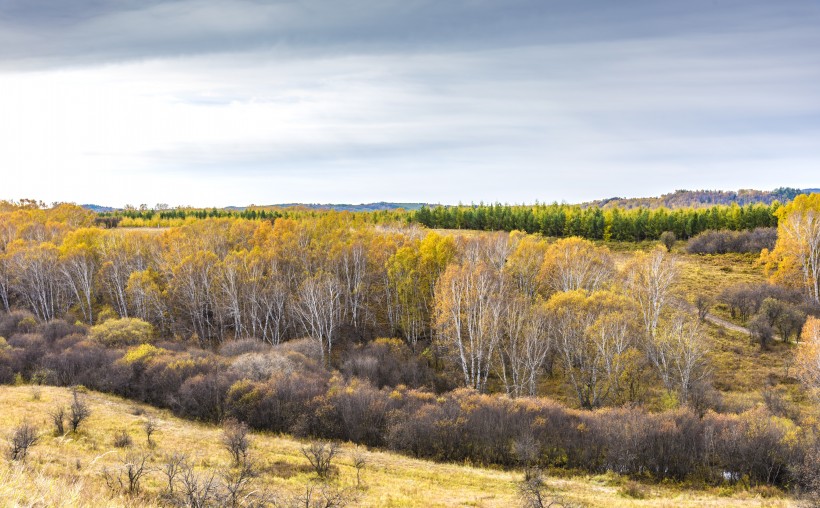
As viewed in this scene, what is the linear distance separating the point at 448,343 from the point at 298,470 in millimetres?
27776

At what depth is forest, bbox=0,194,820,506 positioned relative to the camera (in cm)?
3625

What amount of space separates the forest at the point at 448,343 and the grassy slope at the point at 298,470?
2.56 metres

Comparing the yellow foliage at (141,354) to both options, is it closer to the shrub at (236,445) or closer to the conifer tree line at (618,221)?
the shrub at (236,445)

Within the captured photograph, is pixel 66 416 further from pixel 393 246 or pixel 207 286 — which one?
pixel 393 246

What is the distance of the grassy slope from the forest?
256 cm

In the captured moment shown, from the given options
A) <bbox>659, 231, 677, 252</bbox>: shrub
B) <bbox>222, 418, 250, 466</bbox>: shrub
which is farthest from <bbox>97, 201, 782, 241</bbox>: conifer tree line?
<bbox>222, 418, 250, 466</bbox>: shrub

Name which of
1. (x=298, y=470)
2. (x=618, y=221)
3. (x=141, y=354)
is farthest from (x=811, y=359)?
(x=618, y=221)

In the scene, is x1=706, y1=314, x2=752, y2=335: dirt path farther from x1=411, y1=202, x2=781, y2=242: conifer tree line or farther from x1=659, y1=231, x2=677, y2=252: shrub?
x1=411, y1=202, x2=781, y2=242: conifer tree line

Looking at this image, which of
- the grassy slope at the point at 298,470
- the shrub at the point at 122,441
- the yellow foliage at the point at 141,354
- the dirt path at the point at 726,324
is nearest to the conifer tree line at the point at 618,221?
the dirt path at the point at 726,324

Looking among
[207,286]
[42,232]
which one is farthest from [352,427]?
[42,232]

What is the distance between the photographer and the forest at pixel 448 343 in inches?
1427

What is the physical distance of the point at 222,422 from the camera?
40312 millimetres

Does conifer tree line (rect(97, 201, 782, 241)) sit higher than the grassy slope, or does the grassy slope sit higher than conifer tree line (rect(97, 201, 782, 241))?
conifer tree line (rect(97, 201, 782, 241))

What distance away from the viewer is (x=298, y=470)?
95.9ft
